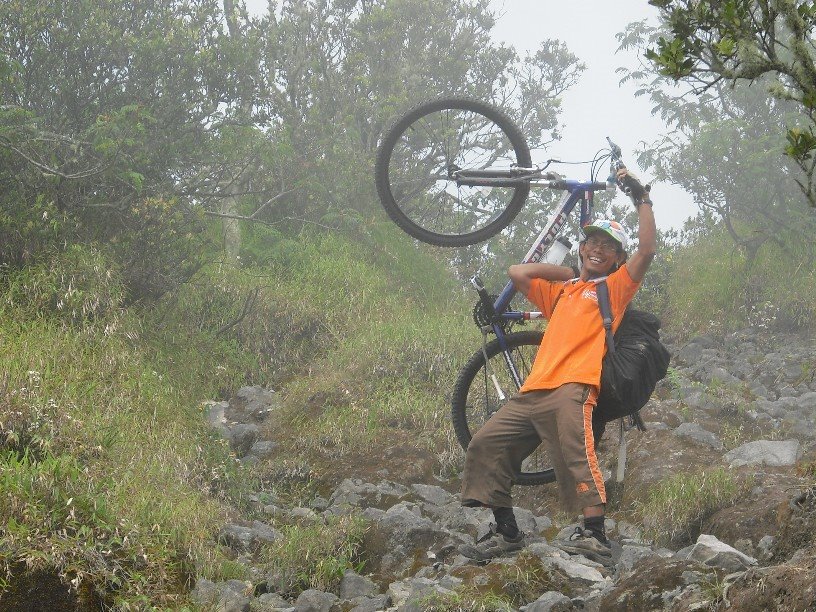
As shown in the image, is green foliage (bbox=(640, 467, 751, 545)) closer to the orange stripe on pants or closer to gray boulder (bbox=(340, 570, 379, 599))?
the orange stripe on pants

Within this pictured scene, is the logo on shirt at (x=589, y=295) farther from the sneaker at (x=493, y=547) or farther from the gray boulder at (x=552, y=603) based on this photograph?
the gray boulder at (x=552, y=603)

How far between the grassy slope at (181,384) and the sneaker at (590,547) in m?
2.28

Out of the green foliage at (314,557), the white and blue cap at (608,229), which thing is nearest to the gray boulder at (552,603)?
the green foliage at (314,557)

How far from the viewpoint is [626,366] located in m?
6.03

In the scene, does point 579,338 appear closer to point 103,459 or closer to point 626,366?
point 626,366

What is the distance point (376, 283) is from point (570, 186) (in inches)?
238

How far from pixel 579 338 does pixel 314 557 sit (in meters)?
2.34

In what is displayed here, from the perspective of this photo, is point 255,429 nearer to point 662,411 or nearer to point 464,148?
point 662,411

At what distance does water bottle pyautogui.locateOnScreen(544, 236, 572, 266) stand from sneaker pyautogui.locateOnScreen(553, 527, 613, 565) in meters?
2.08

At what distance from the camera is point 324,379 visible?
10.2 m

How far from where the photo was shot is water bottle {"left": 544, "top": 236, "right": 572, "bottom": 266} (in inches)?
277

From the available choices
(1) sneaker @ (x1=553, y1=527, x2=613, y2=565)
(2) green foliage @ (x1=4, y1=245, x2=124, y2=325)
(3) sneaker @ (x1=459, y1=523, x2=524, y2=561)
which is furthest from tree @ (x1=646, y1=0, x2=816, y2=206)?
(2) green foliage @ (x1=4, y1=245, x2=124, y2=325)

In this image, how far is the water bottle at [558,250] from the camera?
703 cm

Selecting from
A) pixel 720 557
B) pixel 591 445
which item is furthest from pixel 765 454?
pixel 720 557
